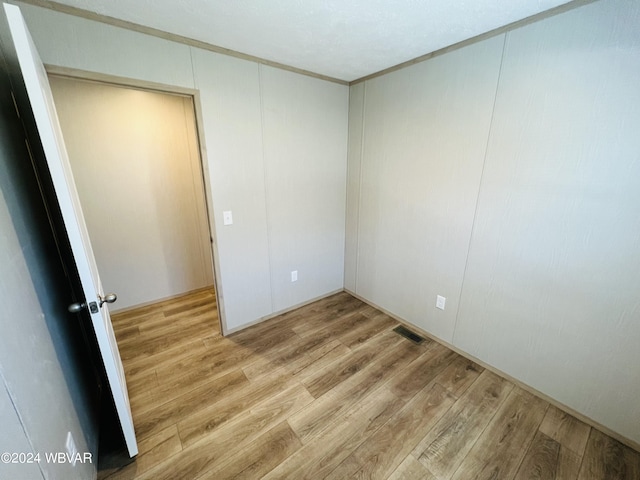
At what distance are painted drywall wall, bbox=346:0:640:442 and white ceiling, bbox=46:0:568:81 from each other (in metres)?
0.21

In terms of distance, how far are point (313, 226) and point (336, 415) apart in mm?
1695

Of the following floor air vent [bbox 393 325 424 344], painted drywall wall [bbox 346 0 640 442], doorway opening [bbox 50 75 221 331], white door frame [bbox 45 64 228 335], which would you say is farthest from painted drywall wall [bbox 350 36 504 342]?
doorway opening [bbox 50 75 221 331]

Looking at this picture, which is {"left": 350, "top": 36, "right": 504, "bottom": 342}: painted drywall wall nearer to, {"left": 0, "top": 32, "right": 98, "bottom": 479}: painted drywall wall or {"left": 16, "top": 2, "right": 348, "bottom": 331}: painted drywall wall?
{"left": 16, "top": 2, "right": 348, "bottom": 331}: painted drywall wall

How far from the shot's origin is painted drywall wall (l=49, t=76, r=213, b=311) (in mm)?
2288

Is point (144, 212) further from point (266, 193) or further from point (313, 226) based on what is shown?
point (313, 226)

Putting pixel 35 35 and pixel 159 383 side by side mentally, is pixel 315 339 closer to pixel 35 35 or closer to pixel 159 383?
pixel 159 383

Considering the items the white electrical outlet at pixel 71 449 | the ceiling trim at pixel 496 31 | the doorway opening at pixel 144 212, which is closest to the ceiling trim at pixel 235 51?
the ceiling trim at pixel 496 31

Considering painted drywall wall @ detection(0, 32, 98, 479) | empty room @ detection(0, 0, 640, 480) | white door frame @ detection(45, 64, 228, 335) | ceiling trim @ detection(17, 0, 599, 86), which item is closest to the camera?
painted drywall wall @ detection(0, 32, 98, 479)

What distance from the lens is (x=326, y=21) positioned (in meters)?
1.48

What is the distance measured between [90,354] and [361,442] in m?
1.82

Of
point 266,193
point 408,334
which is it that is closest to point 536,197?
point 408,334

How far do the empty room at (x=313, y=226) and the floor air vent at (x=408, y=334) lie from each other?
0.03 m

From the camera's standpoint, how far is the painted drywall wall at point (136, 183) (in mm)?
2288

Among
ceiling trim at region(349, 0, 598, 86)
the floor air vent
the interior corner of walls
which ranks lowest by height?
the floor air vent
